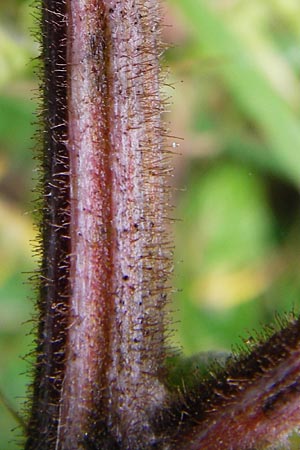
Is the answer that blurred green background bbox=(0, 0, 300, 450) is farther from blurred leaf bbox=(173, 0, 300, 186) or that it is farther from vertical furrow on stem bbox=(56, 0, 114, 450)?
vertical furrow on stem bbox=(56, 0, 114, 450)

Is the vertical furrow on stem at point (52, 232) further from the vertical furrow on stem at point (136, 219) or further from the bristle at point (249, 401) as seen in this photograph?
the bristle at point (249, 401)

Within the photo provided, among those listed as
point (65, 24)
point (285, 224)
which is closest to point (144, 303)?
point (65, 24)

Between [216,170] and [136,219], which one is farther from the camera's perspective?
[216,170]

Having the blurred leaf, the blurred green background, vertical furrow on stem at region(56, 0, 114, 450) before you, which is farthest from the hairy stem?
the blurred leaf

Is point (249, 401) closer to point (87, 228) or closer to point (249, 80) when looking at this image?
point (87, 228)

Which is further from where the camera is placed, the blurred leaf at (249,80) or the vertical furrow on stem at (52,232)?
the blurred leaf at (249,80)

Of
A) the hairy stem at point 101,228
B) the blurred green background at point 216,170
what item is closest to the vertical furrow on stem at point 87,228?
the hairy stem at point 101,228

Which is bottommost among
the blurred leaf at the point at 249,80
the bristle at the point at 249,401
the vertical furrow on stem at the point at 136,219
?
the bristle at the point at 249,401

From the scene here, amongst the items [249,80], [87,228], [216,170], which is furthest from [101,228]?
[216,170]
